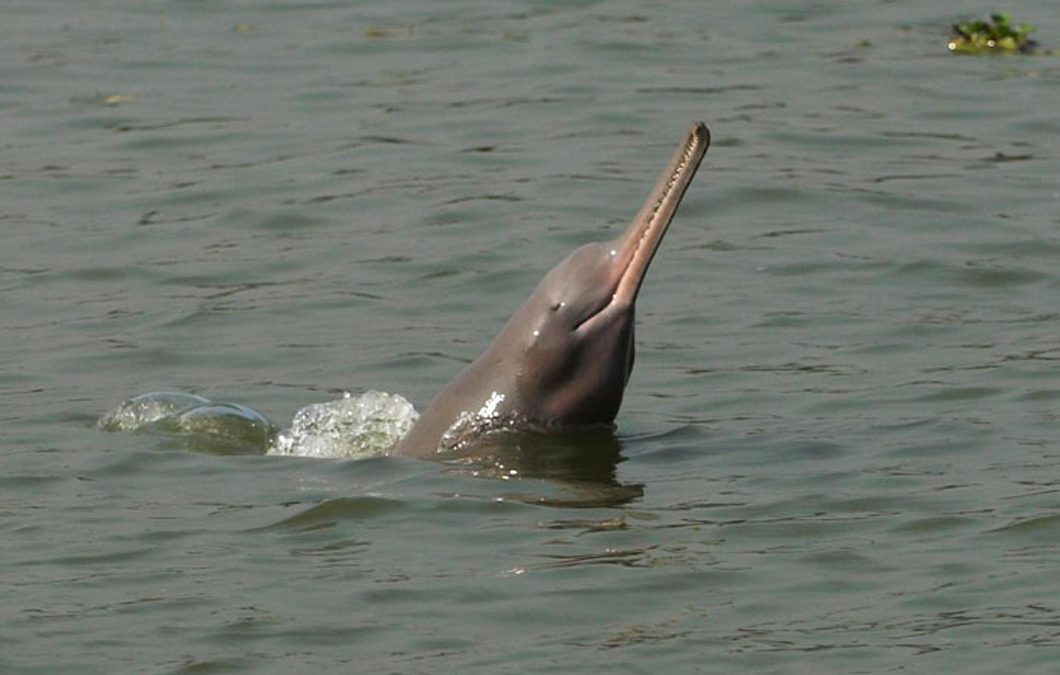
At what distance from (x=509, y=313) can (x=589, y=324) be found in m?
2.97

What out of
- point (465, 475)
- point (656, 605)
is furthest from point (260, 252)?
point (656, 605)

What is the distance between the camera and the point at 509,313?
43.1 feet

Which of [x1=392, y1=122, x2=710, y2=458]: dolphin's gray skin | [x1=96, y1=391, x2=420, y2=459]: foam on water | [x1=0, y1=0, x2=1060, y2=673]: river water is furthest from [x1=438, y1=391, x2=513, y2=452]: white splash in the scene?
[x1=96, y1=391, x2=420, y2=459]: foam on water

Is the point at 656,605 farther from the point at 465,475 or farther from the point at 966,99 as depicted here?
the point at 966,99

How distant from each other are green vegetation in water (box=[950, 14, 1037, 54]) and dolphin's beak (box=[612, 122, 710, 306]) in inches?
315

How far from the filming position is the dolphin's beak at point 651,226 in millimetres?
9961

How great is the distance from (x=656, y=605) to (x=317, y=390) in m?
3.75

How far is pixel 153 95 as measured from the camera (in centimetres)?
1767

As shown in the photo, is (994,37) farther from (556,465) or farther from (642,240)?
(556,465)

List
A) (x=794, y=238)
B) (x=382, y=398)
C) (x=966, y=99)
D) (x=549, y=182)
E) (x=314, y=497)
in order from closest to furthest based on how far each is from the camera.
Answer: (x=314, y=497)
(x=382, y=398)
(x=794, y=238)
(x=549, y=182)
(x=966, y=99)

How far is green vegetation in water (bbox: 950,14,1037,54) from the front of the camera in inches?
694

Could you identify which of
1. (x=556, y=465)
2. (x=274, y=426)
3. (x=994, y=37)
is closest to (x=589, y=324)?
(x=556, y=465)

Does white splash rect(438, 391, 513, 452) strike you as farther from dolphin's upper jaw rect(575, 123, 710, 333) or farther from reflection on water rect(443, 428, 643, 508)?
dolphin's upper jaw rect(575, 123, 710, 333)

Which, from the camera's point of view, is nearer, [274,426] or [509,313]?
[274,426]
